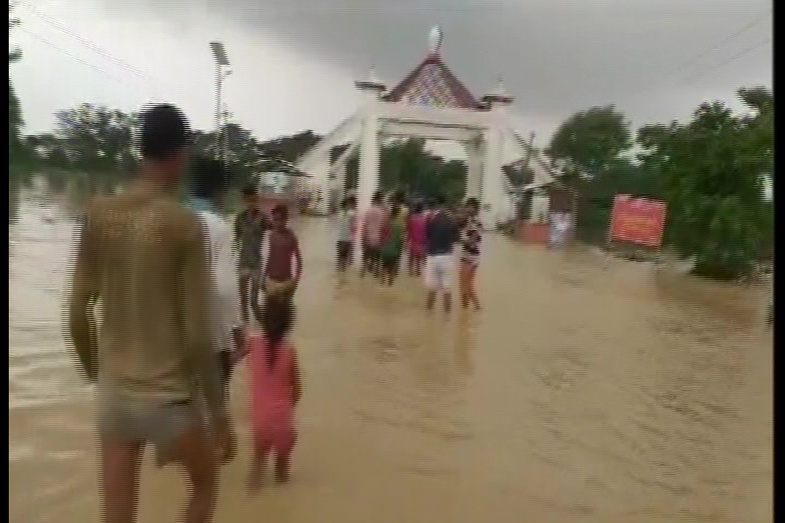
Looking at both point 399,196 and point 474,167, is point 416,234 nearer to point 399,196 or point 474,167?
point 399,196

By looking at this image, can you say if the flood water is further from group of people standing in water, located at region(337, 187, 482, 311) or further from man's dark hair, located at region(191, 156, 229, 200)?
man's dark hair, located at region(191, 156, 229, 200)

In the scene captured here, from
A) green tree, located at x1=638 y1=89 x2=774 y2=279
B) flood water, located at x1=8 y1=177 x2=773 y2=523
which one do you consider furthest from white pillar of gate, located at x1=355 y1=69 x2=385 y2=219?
green tree, located at x1=638 y1=89 x2=774 y2=279

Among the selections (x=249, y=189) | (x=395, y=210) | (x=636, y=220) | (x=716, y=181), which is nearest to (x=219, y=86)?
(x=249, y=189)

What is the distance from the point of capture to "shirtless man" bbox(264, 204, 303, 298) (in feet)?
9.94

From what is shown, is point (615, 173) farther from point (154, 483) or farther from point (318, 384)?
point (154, 483)

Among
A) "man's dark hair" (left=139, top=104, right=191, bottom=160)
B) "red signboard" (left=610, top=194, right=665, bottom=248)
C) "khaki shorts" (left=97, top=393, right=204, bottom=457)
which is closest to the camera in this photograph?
"khaki shorts" (left=97, top=393, right=204, bottom=457)

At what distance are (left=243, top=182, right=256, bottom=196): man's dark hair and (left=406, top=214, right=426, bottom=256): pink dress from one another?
725 millimetres

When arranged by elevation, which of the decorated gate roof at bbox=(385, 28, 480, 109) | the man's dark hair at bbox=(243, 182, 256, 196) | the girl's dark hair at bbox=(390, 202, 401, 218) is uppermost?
the decorated gate roof at bbox=(385, 28, 480, 109)

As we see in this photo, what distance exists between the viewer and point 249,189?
291 centimetres

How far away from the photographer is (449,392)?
153 inches

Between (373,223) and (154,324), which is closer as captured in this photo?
(154,324)

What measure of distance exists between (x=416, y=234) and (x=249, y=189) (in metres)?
0.77

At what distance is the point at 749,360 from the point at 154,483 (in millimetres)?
3173

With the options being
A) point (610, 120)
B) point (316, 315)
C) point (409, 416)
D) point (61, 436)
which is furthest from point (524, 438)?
point (61, 436)
